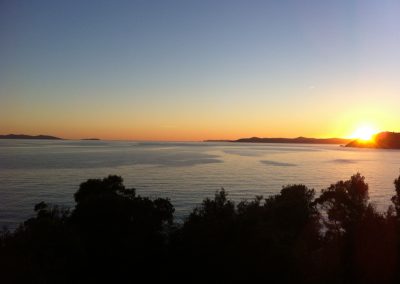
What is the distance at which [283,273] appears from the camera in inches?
854

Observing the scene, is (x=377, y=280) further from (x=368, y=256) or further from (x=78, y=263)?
(x=78, y=263)

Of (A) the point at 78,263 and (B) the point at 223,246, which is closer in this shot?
(B) the point at 223,246

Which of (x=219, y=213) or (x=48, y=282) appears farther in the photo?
(x=219, y=213)

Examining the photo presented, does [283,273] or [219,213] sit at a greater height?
[219,213]

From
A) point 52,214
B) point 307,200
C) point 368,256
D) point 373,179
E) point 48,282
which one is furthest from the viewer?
point 373,179

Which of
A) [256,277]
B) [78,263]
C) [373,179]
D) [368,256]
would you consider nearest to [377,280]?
[368,256]

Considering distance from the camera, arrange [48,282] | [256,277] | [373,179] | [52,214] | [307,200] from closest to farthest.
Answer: [48,282] → [256,277] → [52,214] → [307,200] → [373,179]

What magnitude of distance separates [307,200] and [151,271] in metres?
26.2

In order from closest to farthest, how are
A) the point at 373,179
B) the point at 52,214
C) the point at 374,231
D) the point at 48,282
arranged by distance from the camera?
1. the point at 48,282
2. the point at 374,231
3. the point at 52,214
4. the point at 373,179

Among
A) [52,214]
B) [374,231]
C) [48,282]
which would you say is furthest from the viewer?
[52,214]

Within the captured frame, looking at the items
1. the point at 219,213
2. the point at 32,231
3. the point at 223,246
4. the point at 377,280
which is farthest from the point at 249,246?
the point at 32,231

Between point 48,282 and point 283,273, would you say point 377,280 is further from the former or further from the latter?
point 48,282

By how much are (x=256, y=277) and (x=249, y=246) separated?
1791 mm

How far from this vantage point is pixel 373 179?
104 metres
